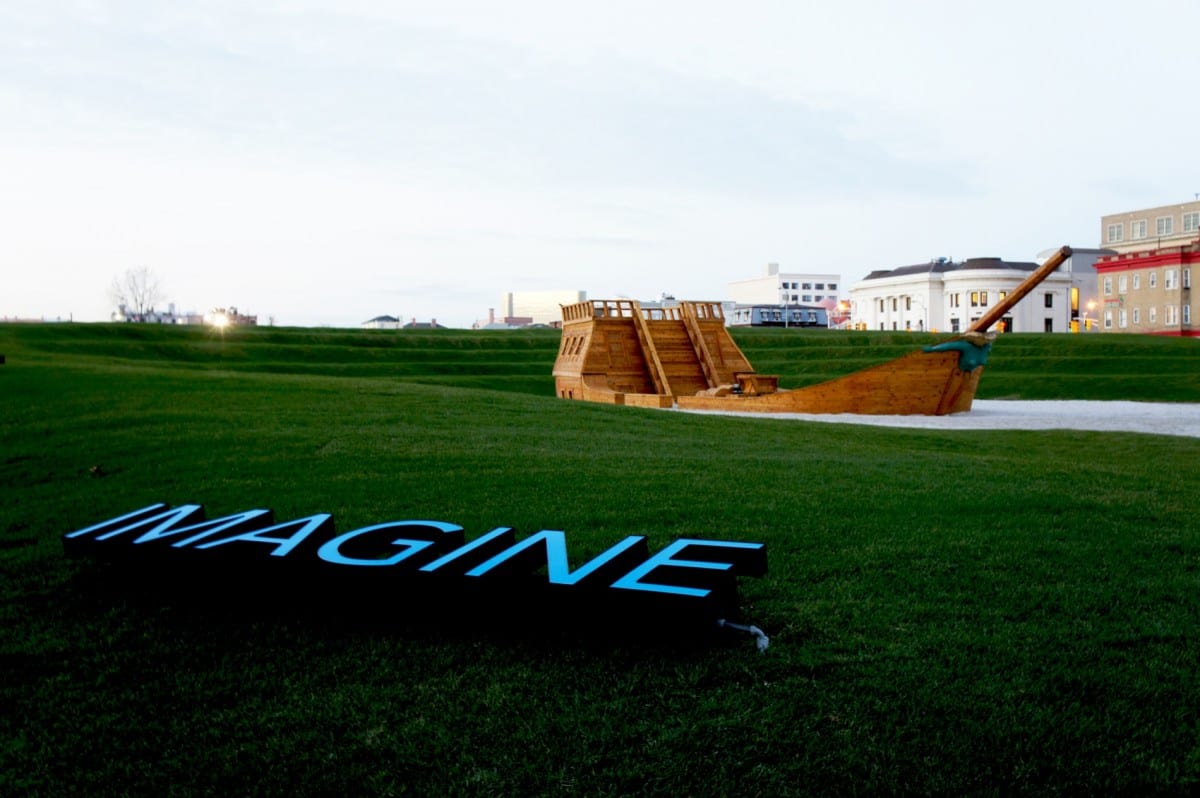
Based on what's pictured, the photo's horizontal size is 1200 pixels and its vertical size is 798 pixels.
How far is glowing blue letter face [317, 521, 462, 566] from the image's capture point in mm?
5270

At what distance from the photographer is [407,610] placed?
5480 millimetres

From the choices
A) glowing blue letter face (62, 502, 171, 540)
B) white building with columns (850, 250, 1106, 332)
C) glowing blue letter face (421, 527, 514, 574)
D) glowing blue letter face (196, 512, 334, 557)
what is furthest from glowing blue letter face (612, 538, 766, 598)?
white building with columns (850, 250, 1106, 332)

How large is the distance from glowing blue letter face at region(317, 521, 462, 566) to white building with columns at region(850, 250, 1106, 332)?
3604 inches

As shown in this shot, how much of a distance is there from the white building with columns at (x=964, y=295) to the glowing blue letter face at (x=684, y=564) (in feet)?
299

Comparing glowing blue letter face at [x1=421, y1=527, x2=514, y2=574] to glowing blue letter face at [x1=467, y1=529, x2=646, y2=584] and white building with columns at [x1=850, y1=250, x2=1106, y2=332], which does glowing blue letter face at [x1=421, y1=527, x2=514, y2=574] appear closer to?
glowing blue letter face at [x1=467, y1=529, x2=646, y2=584]

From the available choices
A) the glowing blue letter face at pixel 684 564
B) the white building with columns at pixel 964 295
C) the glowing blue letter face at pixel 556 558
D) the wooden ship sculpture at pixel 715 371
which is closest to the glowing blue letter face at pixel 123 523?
the glowing blue letter face at pixel 556 558

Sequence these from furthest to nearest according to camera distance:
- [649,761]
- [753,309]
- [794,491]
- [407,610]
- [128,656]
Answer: [753,309], [794,491], [407,610], [128,656], [649,761]

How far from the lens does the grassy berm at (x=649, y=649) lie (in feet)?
12.3

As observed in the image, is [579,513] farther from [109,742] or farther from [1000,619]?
[109,742]

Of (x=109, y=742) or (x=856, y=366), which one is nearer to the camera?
(x=109, y=742)

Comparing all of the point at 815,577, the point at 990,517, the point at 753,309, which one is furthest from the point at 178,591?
the point at 753,309

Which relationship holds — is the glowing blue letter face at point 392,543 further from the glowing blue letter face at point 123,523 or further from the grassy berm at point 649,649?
the glowing blue letter face at point 123,523

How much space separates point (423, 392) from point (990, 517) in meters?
12.4

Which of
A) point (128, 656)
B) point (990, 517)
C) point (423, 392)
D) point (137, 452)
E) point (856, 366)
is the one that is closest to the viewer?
point (128, 656)
